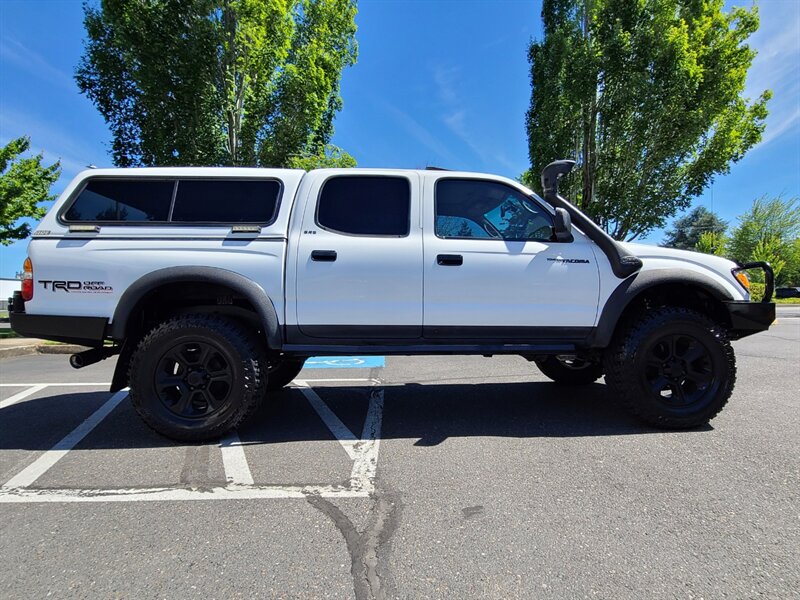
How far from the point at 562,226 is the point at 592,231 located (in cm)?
35

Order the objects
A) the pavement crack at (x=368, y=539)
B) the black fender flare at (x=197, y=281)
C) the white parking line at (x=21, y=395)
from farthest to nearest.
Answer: the white parking line at (x=21, y=395)
the black fender flare at (x=197, y=281)
the pavement crack at (x=368, y=539)

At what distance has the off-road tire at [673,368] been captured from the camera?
3.57 metres

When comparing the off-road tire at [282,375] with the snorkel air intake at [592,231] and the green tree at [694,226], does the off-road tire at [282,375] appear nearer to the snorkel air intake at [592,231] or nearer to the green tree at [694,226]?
the snorkel air intake at [592,231]

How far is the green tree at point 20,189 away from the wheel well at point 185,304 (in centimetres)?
1481

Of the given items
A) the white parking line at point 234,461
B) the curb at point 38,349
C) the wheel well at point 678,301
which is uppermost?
the wheel well at point 678,301

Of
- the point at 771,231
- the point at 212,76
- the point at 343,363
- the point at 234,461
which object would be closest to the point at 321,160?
the point at 212,76

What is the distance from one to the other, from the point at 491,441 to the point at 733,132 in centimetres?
1906

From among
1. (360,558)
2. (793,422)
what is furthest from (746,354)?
(360,558)

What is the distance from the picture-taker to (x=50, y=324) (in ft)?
10.9

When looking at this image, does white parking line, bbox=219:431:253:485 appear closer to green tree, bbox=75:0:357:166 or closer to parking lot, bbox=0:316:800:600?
parking lot, bbox=0:316:800:600

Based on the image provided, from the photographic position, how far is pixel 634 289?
3.58 m

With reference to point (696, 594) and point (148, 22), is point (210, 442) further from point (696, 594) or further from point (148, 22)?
point (148, 22)

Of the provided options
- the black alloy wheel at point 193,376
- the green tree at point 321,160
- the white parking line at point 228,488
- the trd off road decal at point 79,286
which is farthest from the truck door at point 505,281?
the green tree at point 321,160

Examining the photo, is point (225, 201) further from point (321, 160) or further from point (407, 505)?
point (321, 160)
